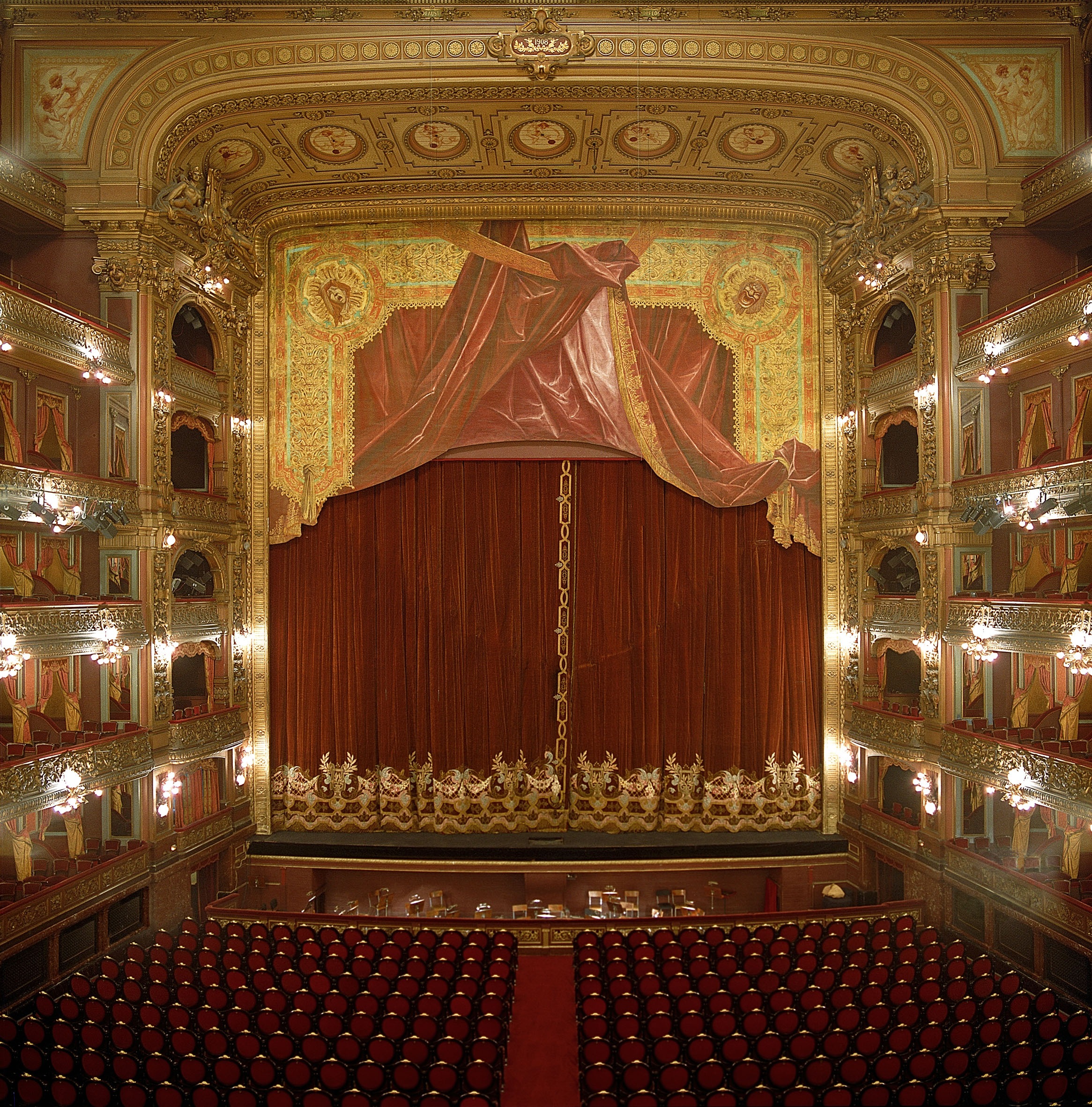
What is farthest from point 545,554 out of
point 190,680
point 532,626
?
point 190,680

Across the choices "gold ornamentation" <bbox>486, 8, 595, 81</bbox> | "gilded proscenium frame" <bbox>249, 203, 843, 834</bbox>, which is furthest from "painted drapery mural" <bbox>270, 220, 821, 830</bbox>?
"gold ornamentation" <bbox>486, 8, 595, 81</bbox>

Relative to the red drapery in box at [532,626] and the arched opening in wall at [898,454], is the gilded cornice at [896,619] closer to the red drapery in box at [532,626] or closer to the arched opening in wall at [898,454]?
the red drapery in box at [532,626]

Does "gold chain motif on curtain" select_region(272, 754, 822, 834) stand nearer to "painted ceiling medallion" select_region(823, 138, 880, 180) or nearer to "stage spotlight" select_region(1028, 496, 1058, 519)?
"stage spotlight" select_region(1028, 496, 1058, 519)

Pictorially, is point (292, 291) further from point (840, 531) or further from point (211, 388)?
point (840, 531)

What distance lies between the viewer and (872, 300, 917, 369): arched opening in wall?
14891 millimetres

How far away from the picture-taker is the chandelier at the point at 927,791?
41.8ft

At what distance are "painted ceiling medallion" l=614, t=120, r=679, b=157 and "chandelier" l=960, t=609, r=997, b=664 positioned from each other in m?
9.35

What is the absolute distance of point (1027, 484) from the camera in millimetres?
11586

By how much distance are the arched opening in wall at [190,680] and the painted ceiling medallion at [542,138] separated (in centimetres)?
1064

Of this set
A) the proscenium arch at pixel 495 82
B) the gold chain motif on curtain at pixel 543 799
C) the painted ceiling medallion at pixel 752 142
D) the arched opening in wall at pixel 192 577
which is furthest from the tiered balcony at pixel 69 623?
the painted ceiling medallion at pixel 752 142

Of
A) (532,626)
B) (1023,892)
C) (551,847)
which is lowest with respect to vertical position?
(551,847)

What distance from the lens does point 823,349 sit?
1605 centimetres

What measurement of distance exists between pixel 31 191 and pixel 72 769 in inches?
333

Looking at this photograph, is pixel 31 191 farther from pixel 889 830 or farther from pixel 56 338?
pixel 889 830
